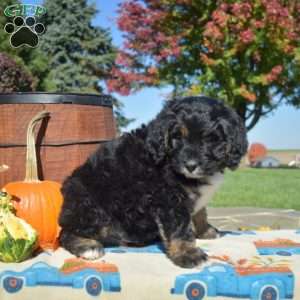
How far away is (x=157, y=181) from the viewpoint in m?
3.21

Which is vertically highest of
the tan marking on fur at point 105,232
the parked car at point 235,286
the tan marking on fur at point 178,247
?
the tan marking on fur at point 105,232

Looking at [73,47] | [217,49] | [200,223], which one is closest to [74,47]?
[73,47]

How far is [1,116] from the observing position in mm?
4203

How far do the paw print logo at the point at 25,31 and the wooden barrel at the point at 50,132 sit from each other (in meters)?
0.95

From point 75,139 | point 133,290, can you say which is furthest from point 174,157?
point 75,139

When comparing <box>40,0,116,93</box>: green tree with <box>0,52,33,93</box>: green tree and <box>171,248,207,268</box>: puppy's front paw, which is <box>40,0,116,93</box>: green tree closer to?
<box>0,52,33,93</box>: green tree

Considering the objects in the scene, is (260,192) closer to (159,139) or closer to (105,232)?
(105,232)

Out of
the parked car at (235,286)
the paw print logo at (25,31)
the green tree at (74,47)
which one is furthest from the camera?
the green tree at (74,47)

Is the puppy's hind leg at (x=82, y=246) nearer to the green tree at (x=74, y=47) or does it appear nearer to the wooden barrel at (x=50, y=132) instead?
the wooden barrel at (x=50, y=132)

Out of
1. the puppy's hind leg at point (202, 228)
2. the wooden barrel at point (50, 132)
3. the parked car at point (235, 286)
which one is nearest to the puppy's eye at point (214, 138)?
the parked car at point (235, 286)

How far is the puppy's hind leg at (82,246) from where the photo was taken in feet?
10.6

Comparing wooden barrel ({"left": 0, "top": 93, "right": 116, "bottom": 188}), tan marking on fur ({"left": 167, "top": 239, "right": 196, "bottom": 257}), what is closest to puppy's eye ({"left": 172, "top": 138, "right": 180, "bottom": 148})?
tan marking on fur ({"left": 167, "top": 239, "right": 196, "bottom": 257})

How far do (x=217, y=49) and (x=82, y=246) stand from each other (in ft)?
55.8

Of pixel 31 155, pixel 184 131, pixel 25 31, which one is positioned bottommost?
pixel 31 155
